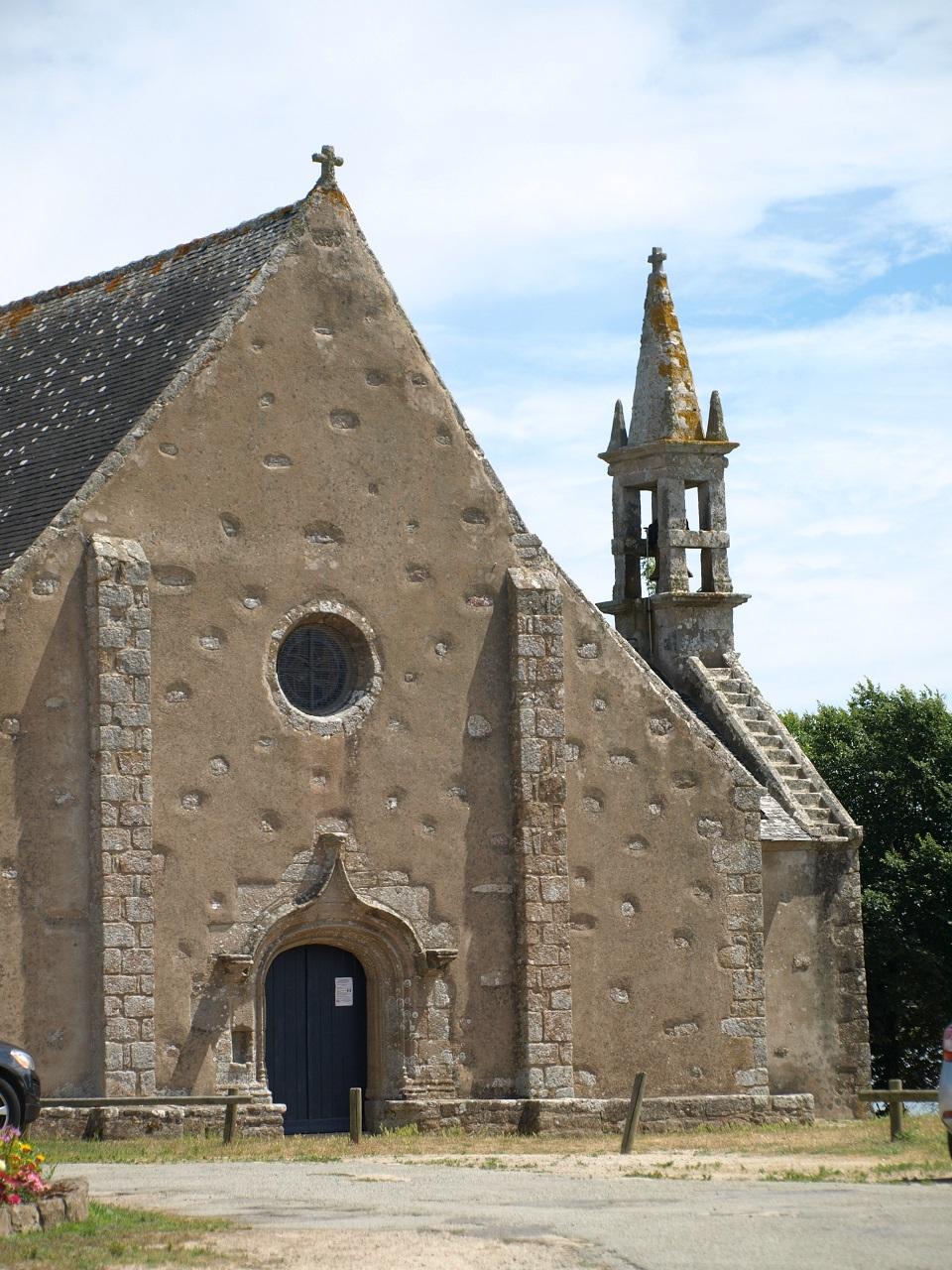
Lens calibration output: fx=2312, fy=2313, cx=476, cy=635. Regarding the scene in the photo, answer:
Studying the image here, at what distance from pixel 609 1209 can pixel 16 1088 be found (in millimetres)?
4753

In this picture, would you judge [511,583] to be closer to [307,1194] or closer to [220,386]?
[220,386]

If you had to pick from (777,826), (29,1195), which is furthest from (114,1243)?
(777,826)

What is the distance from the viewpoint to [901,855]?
143 ft

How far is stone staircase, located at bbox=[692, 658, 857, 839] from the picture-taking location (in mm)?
29031

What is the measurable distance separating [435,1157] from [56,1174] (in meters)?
4.07

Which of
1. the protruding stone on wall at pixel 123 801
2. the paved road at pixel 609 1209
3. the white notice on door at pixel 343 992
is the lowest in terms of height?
the paved road at pixel 609 1209

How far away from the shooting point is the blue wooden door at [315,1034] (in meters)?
24.9

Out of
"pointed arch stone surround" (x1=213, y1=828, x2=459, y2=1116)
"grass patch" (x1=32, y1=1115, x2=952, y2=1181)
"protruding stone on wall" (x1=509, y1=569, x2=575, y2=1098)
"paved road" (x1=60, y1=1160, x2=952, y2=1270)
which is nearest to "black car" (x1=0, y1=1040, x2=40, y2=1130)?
"paved road" (x1=60, y1=1160, x2=952, y2=1270)

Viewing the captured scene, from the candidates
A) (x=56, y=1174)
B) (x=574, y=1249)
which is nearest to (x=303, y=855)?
(x=56, y=1174)

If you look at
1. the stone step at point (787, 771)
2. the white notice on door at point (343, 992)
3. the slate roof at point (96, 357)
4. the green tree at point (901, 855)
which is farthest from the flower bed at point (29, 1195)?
the green tree at point (901, 855)

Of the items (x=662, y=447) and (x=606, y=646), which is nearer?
(x=606, y=646)

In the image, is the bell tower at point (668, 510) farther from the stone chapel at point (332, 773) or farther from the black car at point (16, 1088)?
the black car at point (16, 1088)

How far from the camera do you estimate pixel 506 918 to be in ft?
84.7

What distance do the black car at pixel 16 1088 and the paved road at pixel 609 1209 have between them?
810mm
